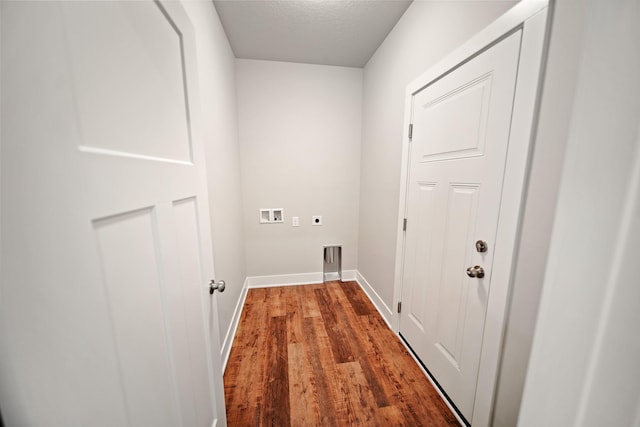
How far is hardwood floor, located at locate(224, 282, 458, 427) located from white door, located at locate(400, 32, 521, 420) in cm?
20

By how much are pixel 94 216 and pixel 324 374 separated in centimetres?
159

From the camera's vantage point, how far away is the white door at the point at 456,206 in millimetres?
982

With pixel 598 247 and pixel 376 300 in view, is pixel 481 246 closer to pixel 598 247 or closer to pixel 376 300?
pixel 598 247

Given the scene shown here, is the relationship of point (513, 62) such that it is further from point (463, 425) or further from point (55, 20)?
point (463, 425)

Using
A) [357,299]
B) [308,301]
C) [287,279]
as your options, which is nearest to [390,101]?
[357,299]

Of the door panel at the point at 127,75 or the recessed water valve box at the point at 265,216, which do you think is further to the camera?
the recessed water valve box at the point at 265,216

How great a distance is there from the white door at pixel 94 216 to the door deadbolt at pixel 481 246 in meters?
1.25

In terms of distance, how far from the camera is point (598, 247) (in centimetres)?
36

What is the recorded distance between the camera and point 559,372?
418 mm

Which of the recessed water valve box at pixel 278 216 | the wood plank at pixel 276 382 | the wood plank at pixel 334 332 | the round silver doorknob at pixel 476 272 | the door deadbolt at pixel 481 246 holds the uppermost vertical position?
the door deadbolt at pixel 481 246

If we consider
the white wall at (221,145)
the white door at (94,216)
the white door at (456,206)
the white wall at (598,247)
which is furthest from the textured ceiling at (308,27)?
the white wall at (598,247)

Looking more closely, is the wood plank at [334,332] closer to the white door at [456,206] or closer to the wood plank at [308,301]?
the wood plank at [308,301]

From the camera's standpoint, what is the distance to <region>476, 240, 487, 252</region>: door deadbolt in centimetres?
104

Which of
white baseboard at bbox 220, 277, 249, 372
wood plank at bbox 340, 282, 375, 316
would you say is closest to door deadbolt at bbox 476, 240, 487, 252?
wood plank at bbox 340, 282, 375, 316
